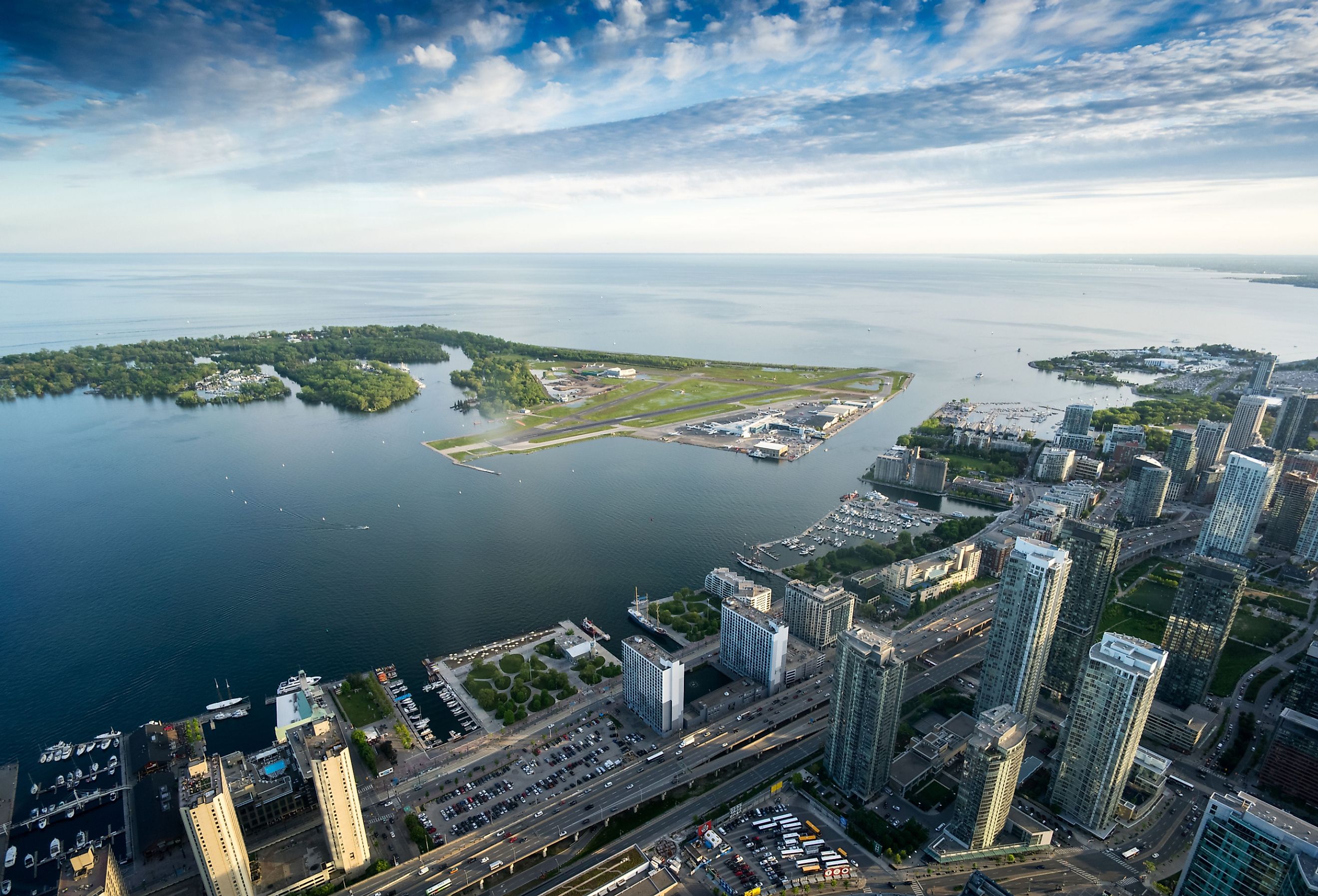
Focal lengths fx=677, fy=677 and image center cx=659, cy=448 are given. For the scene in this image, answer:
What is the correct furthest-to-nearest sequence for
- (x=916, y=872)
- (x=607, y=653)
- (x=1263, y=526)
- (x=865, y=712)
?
1. (x=1263, y=526)
2. (x=607, y=653)
3. (x=865, y=712)
4. (x=916, y=872)

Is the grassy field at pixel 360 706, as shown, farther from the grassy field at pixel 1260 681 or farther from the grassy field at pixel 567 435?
the grassy field at pixel 1260 681

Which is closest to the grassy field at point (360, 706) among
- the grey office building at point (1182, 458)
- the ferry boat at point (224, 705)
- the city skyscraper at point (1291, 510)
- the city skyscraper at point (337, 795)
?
the ferry boat at point (224, 705)

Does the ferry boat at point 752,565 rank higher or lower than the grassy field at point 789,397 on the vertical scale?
lower

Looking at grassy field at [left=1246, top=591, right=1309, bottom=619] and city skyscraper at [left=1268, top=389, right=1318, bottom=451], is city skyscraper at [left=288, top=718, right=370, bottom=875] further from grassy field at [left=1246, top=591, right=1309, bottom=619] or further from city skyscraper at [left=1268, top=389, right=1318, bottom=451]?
city skyscraper at [left=1268, top=389, right=1318, bottom=451]

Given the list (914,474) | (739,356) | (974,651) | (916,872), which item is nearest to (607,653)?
(916,872)

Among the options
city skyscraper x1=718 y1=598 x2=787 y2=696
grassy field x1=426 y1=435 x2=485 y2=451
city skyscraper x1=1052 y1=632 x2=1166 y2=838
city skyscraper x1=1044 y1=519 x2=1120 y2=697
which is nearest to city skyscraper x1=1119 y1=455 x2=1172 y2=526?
city skyscraper x1=1044 y1=519 x2=1120 y2=697

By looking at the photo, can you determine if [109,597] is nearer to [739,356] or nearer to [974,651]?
[974,651]

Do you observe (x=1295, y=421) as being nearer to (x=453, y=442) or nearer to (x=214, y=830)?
(x=453, y=442)
